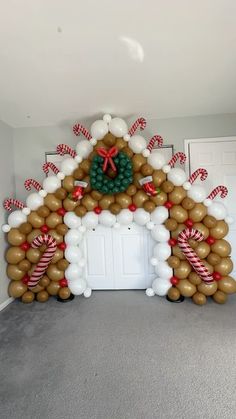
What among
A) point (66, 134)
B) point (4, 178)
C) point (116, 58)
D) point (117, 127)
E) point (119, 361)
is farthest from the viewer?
point (66, 134)

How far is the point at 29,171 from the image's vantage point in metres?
3.31

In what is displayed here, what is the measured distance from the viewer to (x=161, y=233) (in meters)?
2.75

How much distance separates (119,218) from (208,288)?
124 centimetres

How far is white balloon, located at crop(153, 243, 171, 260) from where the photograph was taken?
275 cm

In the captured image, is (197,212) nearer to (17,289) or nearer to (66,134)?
(66,134)

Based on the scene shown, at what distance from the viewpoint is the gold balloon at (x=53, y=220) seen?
9.20 ft

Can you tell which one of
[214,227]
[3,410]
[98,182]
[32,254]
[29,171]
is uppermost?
[29,171]

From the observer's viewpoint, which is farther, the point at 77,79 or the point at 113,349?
the point at 77,79

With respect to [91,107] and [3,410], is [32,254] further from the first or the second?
[91,107]

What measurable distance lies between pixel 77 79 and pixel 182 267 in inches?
88.0

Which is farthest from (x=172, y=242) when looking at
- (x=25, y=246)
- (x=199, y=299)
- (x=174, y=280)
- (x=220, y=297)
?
(x=25, y=246)

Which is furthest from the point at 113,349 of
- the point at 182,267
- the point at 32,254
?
the point at 32,254

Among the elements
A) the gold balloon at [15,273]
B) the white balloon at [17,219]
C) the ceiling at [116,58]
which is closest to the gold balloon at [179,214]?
the ceiling at [116,58]

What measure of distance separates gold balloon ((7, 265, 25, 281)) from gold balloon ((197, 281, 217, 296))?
2.05 meters
